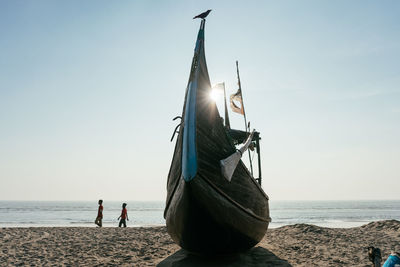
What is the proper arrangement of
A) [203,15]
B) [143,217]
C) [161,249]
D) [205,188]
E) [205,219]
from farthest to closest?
[143,217], [161,249], [203,15], [205,219], [205,188]

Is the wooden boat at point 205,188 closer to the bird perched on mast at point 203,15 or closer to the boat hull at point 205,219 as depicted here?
the boat hull at point 205,219

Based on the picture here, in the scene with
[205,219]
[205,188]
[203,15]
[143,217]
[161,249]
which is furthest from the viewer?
[143,217]

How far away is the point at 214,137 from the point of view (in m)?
Answer: 6.77

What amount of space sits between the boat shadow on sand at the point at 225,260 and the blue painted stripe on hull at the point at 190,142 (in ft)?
8.69

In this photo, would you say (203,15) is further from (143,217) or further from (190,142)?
(143,217)

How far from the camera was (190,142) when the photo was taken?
19.9 feet

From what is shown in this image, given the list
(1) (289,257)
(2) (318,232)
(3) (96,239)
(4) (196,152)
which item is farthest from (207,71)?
(2) (318,232)

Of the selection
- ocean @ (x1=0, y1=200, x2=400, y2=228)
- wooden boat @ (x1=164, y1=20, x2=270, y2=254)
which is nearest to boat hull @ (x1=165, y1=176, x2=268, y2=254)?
wooden boat @ (x1=164, y1=20, x2=270, y2=254)

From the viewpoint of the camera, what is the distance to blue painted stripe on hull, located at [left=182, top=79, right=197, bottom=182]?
5770mm

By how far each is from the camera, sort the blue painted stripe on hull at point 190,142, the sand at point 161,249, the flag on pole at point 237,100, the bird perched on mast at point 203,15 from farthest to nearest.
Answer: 1. the flag on pole at point 237,100
2. the bird perched on mast at point 203,15
3. the sand at point 161,249
4. the blue painted stripe on hull at point 190,142

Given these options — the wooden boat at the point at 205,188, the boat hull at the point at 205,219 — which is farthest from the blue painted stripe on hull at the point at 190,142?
the boat hull at the point at 205,219

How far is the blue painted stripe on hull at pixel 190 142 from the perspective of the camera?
5.77 m

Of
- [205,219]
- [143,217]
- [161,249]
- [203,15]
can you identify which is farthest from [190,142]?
[143,217]

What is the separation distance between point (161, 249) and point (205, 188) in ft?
16.1
